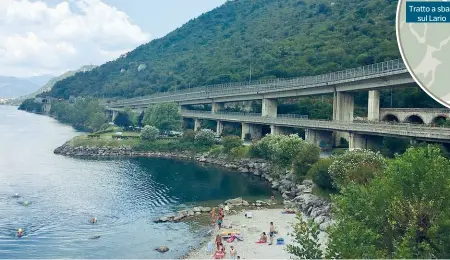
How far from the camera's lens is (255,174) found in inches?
2655

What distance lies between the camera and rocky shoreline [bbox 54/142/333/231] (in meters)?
42.3

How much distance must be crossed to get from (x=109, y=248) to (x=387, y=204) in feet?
73.0

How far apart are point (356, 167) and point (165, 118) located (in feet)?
223

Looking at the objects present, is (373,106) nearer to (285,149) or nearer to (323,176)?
(285,149)

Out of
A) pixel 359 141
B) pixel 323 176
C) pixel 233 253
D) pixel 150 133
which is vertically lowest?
pixel 233 253

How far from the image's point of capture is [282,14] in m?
197

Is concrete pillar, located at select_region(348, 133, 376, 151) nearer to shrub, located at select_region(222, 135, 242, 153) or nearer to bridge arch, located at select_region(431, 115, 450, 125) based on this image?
bridge arch, located at select_region(431, 115, 450, 125)

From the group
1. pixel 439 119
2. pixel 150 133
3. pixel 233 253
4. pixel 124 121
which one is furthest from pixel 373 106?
pixel 124 121

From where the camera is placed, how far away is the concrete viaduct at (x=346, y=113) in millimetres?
55709

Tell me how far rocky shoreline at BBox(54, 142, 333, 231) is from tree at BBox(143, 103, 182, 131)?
13.8 metres

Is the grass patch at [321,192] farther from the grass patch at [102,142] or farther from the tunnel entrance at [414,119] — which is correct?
the grass patch at [102,142]

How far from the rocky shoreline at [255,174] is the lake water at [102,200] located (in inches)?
106

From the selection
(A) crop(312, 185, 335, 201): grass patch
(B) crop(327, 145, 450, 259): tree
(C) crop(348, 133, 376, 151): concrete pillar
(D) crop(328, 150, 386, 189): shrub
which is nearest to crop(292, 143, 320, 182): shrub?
(A) crop(312, 185, 335, 201): grass patch

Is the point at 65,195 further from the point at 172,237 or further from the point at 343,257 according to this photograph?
the point at 343,257
